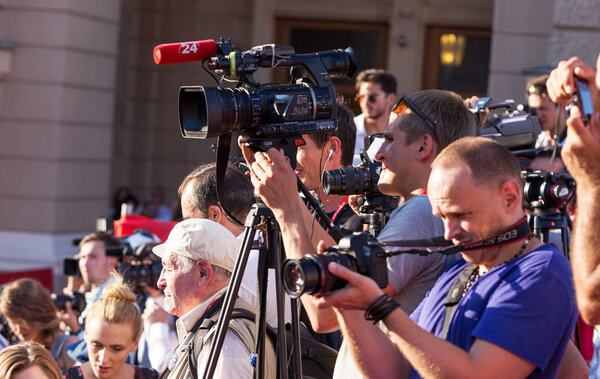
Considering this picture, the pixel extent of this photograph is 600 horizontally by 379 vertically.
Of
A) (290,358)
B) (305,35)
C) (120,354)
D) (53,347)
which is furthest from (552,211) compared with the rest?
(305,35)

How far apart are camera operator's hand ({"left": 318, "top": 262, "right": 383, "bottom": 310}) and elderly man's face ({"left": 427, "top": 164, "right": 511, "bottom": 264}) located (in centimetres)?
29

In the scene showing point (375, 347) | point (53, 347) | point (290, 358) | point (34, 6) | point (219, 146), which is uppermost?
point (34, 6)

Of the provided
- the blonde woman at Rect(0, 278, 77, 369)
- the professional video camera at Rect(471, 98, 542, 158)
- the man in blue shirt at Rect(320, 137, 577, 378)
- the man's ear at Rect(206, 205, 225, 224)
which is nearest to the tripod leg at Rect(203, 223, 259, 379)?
the man in blue shirt at Rect(320, 137, 577, 378)

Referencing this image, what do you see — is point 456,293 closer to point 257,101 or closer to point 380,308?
point 380,308

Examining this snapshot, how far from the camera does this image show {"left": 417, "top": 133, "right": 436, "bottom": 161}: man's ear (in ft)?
9.28

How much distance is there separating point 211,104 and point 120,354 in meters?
1.63

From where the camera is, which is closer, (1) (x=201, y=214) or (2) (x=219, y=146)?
(2) (x=219, y=146)

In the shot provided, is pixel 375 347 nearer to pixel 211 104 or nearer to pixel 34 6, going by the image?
pixel 211 104

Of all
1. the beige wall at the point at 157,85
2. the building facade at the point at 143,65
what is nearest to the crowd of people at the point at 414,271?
the building facade at the point at 143,65

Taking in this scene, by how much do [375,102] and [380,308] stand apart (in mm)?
4374

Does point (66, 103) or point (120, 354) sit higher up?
point (66, 103)

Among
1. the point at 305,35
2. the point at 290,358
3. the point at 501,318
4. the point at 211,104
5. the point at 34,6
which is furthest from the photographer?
the point at 305,35

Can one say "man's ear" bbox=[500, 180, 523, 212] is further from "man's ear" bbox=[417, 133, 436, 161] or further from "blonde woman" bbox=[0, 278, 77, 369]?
"blonde woman" bbox=[0, 278, 77, 369]

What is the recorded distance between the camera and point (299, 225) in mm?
2531
